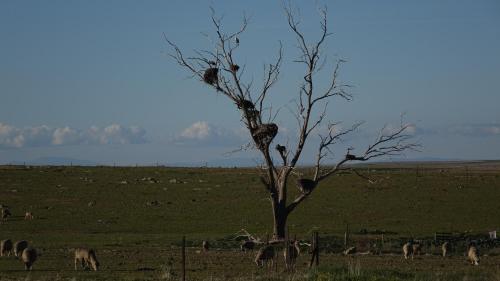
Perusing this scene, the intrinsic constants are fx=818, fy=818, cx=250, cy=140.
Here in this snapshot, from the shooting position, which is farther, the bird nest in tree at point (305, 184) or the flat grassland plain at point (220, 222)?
the bird nest in tree at point (305, 184)

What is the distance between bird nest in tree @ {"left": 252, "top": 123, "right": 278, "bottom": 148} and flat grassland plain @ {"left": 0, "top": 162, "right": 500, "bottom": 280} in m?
4.88

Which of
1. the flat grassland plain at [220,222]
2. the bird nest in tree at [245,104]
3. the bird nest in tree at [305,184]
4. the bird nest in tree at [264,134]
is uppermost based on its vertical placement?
the bird nest in tree at [245,104]

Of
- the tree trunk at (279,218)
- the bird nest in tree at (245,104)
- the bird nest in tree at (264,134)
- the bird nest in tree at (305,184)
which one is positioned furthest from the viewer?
the tree trunk at (279,218)

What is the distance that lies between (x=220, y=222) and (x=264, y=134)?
20.4 meters

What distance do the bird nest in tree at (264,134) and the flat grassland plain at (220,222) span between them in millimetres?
4877

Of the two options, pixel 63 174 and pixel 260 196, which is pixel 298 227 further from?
pixel 63 174

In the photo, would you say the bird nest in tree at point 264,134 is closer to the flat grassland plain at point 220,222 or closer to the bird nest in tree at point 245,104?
the bird nest in tree at point 245,104

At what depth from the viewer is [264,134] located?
109 ft

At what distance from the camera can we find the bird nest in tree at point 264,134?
108ft

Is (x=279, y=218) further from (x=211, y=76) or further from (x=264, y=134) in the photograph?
(x=211, y=76)

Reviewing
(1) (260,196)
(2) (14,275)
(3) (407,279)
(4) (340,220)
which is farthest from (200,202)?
(3) (407,279)

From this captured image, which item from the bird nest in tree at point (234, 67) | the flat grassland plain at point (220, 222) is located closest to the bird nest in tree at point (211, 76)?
the bird nest in tree at point (234, 67)

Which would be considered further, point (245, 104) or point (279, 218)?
point (279, 218)

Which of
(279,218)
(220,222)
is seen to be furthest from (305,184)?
(220,222)
